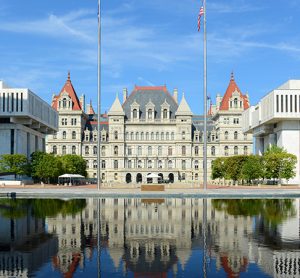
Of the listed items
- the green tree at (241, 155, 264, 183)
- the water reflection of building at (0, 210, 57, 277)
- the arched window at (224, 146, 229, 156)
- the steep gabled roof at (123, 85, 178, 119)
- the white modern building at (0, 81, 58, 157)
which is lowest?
the water reflection of building at (0, 210, 57, 277)

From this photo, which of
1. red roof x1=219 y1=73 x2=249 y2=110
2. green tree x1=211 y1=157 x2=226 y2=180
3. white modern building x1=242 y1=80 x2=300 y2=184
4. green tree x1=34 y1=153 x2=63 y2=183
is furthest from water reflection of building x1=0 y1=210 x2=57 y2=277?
red roof x1=219 y1=73 x2=249 y2=110

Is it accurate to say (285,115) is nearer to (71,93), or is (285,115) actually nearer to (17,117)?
(17,117)

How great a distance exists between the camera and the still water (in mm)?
15533

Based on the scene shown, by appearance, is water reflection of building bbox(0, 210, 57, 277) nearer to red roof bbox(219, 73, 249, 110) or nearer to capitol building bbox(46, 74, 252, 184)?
capitol building bbox(46, 74, 252, 184)

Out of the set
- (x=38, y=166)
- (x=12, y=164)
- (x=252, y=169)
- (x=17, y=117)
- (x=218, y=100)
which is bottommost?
(x=252, y=169)

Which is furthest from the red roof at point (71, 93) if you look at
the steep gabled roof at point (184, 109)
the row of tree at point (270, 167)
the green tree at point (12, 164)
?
the row of tree at point (270, 167)

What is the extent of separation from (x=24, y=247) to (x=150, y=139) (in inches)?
4274

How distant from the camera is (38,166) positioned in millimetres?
87438

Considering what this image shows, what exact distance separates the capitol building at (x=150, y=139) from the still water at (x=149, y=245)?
3770 inches

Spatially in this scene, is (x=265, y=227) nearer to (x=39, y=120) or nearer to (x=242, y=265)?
(x=242, y=265)

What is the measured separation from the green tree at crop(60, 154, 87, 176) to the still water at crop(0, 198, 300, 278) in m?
65.7

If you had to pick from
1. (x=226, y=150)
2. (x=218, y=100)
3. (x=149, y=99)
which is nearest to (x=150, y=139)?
(x=149, y=99)

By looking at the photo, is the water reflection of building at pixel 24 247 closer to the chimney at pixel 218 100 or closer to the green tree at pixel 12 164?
the green tree at pixel 12 164

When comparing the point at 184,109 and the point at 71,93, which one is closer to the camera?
the point at 184,109
